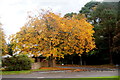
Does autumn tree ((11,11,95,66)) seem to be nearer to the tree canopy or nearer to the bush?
the tree canopy

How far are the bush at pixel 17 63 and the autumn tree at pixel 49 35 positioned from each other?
0.94 m

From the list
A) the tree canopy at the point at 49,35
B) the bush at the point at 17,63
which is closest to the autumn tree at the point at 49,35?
the tree canopy at the point at 49,35

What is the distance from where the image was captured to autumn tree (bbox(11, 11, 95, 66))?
61.6 ft

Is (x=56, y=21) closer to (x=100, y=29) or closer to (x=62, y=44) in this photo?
(x=62, y=44)

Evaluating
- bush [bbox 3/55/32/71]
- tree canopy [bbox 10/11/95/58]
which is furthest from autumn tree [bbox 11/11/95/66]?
bush [bbox 3/55/32/71]

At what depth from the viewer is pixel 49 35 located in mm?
18719

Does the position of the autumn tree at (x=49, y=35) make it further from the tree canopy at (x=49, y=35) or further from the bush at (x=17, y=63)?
the bush at (x=17, y=63)

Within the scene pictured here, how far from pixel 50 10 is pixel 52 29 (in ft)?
7.85

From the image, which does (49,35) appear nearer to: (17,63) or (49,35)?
(49,35)

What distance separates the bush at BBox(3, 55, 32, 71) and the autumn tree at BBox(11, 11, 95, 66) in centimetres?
94

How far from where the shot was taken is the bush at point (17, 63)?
64.8 ft

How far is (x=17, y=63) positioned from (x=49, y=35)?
4954 mm

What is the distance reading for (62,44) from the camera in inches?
768

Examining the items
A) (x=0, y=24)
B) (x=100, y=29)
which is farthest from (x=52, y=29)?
(x=100, y=29)
